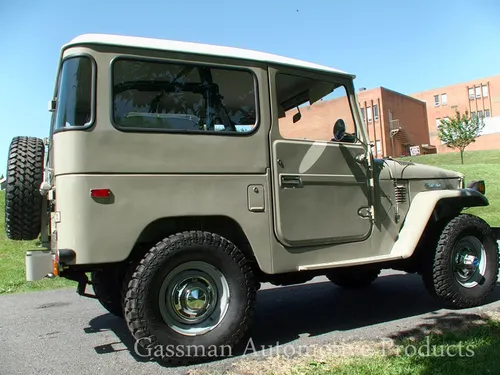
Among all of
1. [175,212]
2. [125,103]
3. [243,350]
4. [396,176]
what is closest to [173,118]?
[125,103]

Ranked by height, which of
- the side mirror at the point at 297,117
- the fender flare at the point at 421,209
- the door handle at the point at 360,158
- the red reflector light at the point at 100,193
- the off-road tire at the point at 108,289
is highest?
the side mirror at the point at 297,117

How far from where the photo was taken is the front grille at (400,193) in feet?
16.1

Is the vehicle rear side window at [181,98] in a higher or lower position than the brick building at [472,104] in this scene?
lower

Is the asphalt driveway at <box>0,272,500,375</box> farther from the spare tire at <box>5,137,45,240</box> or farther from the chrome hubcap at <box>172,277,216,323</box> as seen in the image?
the spare tire at <box>5,137,45,240</box>

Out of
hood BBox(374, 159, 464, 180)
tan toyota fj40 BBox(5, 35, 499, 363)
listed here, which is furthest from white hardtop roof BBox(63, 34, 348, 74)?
hood BBox(374, 159, 464, 180)

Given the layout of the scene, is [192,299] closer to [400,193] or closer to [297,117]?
[297,117]

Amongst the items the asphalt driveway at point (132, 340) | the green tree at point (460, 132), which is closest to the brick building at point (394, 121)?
the green tree at point (460, 132)

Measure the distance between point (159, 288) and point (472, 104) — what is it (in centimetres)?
6796

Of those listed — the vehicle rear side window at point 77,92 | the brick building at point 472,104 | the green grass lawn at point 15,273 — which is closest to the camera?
the vehicle rear side window at point 77,92

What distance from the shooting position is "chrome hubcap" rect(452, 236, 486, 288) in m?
4.94

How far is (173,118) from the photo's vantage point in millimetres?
3807

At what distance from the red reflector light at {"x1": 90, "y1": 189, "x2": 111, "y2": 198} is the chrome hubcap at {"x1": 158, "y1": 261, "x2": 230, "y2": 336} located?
0.77 m

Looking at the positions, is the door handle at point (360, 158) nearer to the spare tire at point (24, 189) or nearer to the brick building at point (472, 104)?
the spare tire at point (24, 189)

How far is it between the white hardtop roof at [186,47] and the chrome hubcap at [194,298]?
5.80ft
